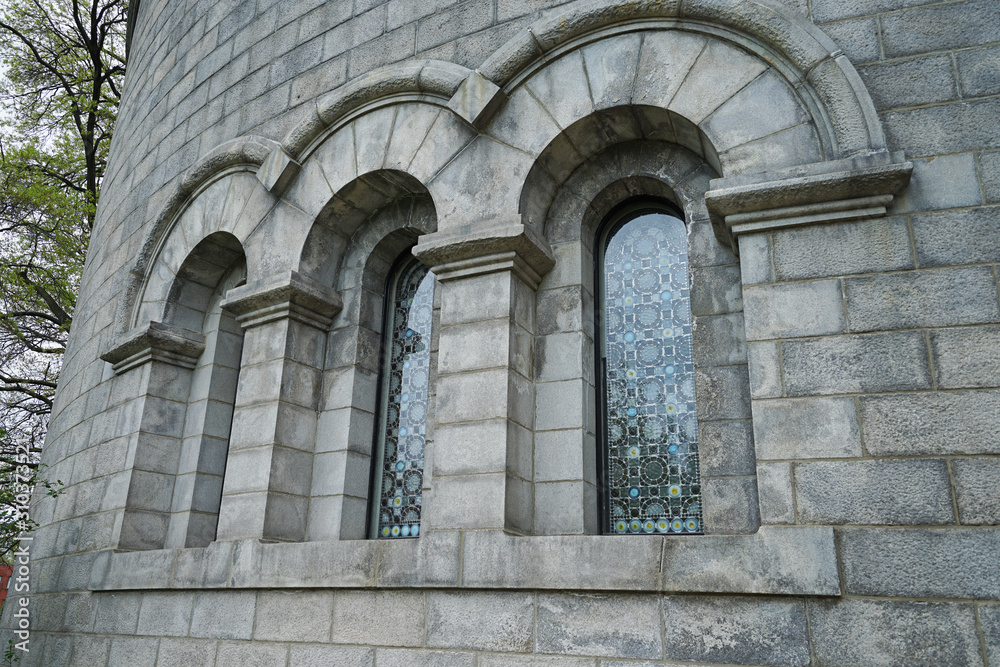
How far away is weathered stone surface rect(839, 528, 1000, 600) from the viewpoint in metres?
3.18

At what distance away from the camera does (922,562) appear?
3.25m

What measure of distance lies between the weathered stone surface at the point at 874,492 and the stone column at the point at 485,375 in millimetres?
1505

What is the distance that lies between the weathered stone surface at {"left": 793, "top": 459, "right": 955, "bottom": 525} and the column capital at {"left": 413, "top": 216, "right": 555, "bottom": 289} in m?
1.95

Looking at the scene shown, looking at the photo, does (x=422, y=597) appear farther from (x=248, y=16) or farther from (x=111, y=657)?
(x=248, y=16)

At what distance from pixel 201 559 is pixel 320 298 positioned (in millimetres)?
1924

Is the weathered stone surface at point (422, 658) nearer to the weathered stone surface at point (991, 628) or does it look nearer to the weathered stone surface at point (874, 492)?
the weathered stone surface at point (874, 492)

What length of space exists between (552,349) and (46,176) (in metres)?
14.5

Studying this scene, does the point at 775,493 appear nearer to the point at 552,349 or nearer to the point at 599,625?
the point at 599,625

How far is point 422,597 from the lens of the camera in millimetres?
4254

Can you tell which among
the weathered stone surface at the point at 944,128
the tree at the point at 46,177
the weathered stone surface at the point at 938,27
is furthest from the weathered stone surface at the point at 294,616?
the tree at the point at 46,177

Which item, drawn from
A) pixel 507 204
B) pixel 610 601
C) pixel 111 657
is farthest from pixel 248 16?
pixel 610 601

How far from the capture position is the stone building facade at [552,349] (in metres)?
3.47

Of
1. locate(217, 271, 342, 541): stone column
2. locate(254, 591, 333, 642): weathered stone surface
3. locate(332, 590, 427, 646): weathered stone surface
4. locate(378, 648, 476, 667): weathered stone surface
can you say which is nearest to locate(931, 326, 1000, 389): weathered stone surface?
locate(378, 648, 476, 667): weathered stone surface

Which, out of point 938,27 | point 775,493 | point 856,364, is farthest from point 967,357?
point 938,27
